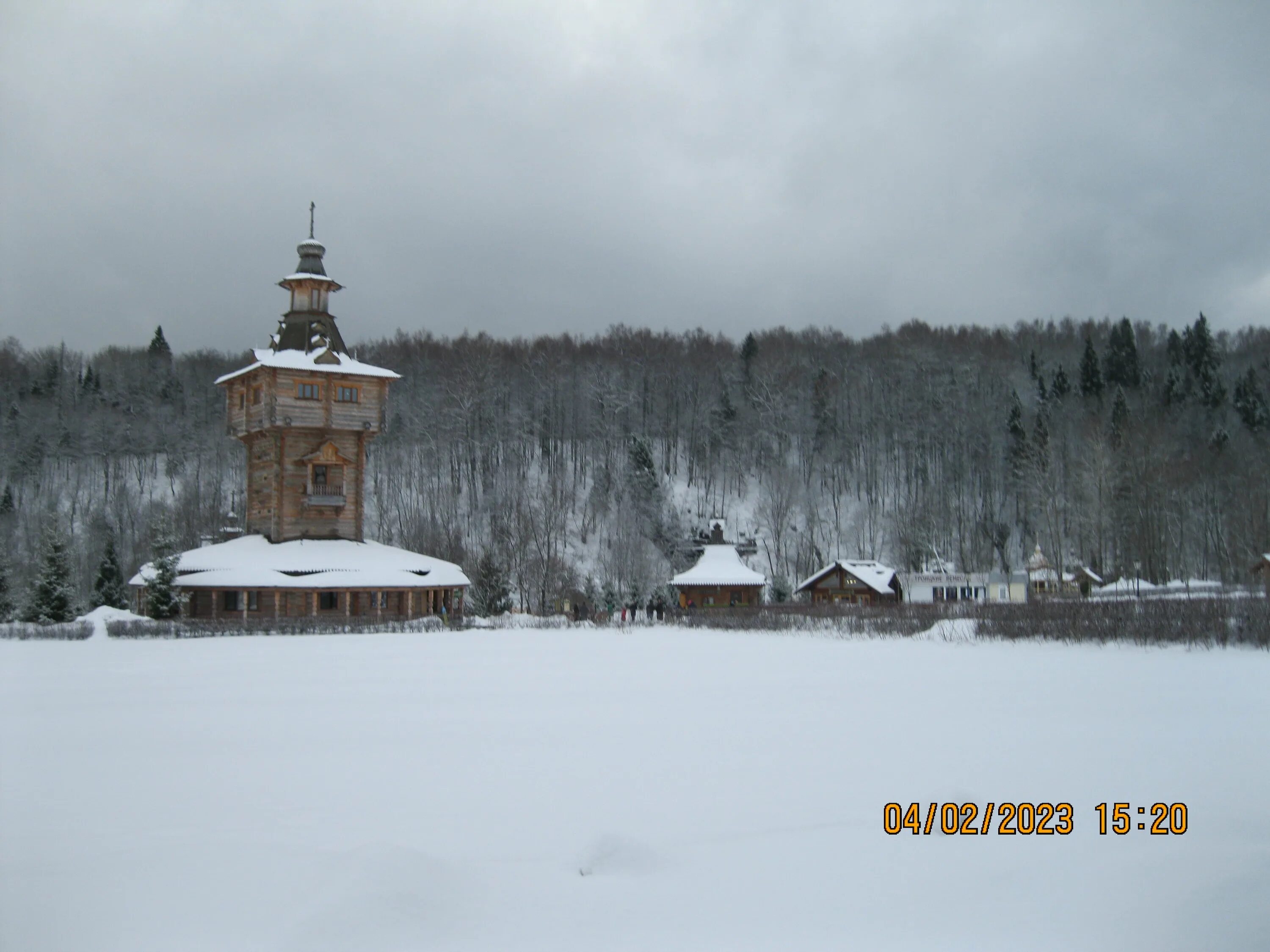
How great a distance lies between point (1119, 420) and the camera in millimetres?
62562

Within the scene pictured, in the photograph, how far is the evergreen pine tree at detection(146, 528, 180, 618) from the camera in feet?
116

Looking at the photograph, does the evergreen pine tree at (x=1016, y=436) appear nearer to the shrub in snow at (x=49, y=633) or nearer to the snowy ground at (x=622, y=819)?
the shrub in snow at (x=49, y=633)

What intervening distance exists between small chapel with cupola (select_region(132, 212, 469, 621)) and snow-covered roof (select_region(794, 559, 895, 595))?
2125 cm

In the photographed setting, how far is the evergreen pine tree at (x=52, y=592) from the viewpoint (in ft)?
114

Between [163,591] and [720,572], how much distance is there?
29.8 meters

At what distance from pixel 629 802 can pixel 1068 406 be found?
7188 centimetres

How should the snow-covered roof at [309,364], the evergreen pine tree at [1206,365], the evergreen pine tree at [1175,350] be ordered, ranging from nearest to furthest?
the snow-covered roof at [309,364] → the evergreen pine tree at [1206,365] → the evergreen pine tree at [1175,350]

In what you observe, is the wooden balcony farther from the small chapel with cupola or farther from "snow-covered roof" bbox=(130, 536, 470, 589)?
"snow-covered roof" bbox=(130, 536, 470, 589)

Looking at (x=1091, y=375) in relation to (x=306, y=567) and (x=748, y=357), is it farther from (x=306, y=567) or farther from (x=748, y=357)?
(x=306, y=567)

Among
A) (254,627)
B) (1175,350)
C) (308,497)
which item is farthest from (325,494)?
(1175,350)

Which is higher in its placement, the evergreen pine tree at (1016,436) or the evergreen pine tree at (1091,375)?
the evergreen pine tree at (1091,375)

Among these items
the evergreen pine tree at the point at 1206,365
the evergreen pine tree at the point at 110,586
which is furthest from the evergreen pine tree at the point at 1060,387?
the evergreen pine tree at the point at 110,586

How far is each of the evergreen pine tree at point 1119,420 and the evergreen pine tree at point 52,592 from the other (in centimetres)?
5266

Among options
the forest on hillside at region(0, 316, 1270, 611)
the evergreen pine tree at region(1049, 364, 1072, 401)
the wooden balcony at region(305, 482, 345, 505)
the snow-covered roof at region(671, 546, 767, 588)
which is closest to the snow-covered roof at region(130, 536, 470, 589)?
the wooden balcony at region(305, 482, 345, 505)
